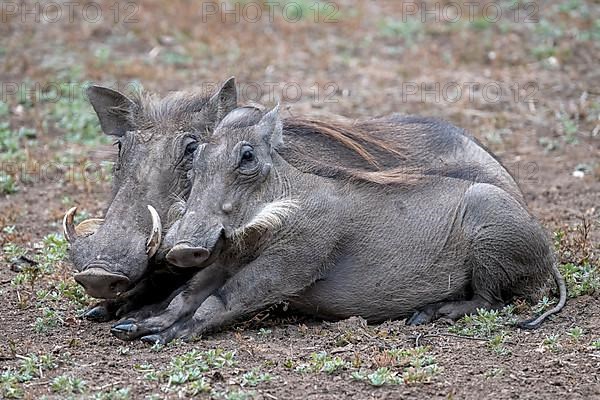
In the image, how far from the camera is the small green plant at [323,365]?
4.07 metres

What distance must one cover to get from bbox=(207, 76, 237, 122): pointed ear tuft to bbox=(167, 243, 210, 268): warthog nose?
3.21 feet

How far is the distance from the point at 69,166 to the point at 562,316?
3.96m

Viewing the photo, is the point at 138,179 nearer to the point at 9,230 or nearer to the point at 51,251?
the point at 51,251

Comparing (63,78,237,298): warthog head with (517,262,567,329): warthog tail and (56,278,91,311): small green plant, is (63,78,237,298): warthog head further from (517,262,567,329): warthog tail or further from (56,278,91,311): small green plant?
(517,262,567,329): warthog tail

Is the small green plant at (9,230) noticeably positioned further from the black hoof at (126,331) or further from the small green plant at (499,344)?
the small green plant at (499,344)

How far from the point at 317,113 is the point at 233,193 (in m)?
3.91

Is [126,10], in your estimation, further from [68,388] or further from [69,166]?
[68,388]

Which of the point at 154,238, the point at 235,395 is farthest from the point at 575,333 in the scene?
the point at 154,238

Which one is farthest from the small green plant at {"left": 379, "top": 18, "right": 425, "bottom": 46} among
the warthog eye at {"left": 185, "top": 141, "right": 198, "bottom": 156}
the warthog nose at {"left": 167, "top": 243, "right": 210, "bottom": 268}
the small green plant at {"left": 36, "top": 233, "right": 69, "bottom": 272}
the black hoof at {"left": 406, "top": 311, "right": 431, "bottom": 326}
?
the warthog nose at {"left": 167, "top": 243, "right": 210, "bottom": 268}

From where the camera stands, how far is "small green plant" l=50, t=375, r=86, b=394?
390cm

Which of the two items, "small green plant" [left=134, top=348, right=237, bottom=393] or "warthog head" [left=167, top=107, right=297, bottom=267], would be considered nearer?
"small green plant" [left=134, top=348, right=237, bottom=393]

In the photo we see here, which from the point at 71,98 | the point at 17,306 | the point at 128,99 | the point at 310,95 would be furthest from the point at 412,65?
the point at 17,306

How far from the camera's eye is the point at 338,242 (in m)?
4.86

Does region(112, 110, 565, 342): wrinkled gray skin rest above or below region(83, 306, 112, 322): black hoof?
above
